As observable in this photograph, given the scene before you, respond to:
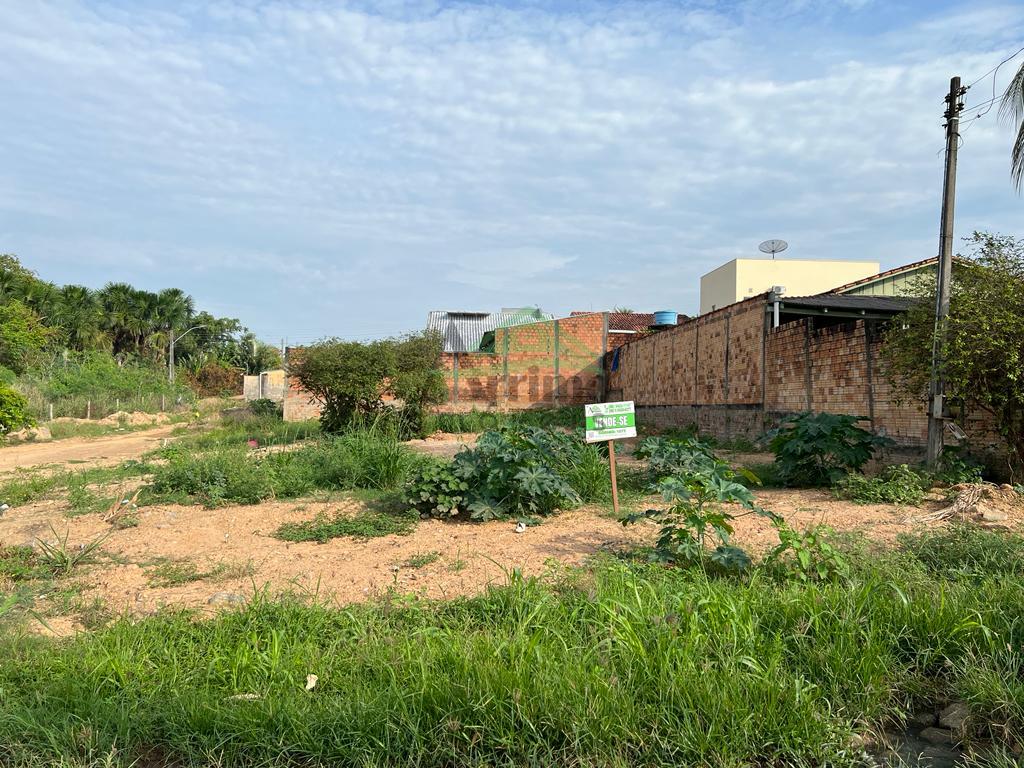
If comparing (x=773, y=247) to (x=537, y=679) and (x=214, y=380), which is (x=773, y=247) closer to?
(x=537, y=679)

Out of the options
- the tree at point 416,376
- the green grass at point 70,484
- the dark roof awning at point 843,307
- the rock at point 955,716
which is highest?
the dark roof awning at point 843,307

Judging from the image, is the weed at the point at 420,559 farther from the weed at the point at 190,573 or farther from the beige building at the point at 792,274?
the beige building at the point at 792,274

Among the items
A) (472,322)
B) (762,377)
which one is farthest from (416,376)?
(472,322)

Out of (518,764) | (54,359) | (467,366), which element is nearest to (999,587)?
(518,764)

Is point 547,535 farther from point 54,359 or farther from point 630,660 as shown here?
point 54,359

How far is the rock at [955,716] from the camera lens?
2695 mm

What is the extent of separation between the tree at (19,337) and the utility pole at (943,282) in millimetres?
33945

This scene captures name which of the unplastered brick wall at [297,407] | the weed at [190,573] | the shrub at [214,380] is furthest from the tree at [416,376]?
the shrub at [214,380]

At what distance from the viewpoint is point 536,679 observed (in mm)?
2631

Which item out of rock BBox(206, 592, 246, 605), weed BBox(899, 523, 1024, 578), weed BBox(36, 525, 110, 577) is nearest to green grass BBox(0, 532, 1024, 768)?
rock BBox(206, 592, 246, 605)

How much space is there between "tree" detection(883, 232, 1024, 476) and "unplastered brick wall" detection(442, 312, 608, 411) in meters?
15.2

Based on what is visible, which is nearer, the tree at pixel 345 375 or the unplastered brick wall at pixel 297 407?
the tree at pixel 345 375

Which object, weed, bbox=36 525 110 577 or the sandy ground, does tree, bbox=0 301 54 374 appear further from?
weed, bbox=36 525 110 577

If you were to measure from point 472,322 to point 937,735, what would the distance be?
3255 cm
